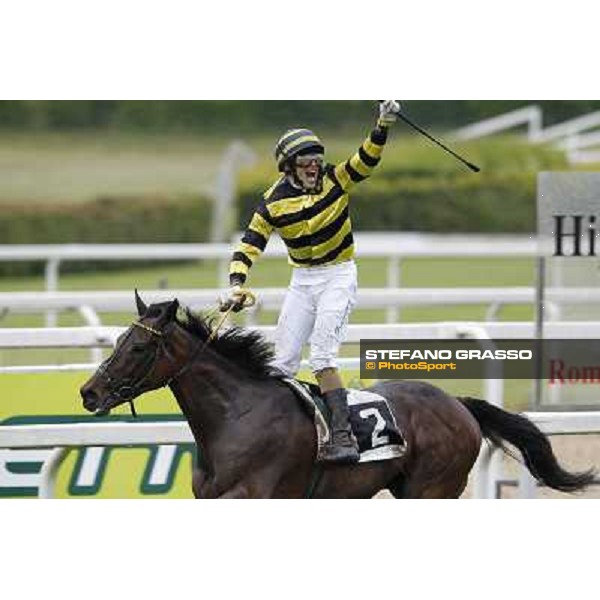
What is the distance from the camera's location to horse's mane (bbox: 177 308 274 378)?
5.57 m

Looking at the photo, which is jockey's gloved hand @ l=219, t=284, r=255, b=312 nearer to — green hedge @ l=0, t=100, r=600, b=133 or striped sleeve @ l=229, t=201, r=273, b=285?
striped sleeve @ l=229, t=201, r=273, b=285

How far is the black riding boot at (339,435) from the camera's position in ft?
18.2

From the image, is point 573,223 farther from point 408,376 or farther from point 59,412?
point 59,412

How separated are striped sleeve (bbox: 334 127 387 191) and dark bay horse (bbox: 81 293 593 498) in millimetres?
561

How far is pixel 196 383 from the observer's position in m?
5.50

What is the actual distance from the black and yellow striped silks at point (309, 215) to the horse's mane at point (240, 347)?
19cm

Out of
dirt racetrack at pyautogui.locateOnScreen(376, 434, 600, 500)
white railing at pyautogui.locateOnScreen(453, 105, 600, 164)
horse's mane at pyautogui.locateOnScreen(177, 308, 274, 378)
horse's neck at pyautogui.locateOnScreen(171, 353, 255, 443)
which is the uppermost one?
white railing at pyautogui.locateOnScreen(453, 105, 600, 164)

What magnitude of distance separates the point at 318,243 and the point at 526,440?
98cm

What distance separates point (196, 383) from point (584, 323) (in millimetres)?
1493

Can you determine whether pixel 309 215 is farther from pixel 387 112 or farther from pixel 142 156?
pixel 142 156

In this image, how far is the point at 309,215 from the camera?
554 centimetres

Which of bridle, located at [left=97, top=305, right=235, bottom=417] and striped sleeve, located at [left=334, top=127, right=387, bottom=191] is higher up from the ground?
striped sleeve, located at [left=334, top=127, right=387, bottom=191]

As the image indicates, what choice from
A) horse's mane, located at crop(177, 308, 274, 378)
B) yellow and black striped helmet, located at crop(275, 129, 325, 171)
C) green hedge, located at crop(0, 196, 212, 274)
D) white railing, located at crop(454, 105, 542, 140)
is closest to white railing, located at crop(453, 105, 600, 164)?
white railing, located at crop(454, 105, 542, 140)

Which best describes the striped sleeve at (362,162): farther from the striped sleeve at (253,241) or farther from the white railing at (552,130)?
the white railing at (552,130)
